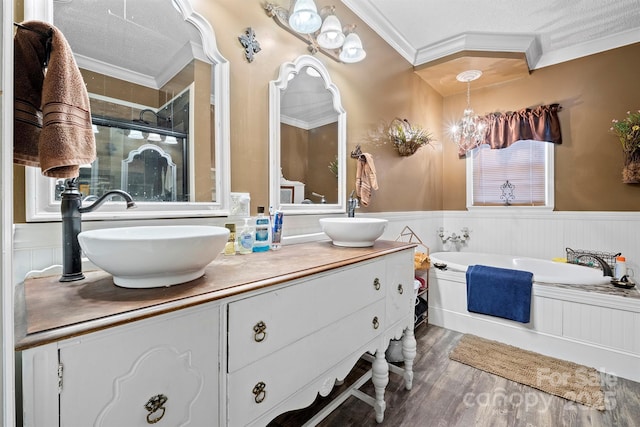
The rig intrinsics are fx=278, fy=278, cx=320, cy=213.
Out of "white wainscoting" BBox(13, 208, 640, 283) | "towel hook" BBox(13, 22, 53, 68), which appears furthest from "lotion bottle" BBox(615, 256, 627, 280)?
"towel hook" BBox(13, 22, 53, 68)

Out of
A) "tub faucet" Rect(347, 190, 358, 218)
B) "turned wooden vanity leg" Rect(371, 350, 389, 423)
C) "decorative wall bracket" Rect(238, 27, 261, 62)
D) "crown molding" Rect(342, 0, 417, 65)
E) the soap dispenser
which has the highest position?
"crown molding" Rect(342, 0, 417, 65)

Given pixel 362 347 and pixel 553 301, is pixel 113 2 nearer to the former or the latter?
pixel 362 347

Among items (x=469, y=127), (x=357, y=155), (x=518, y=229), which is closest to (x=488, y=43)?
(x=469, y=127)

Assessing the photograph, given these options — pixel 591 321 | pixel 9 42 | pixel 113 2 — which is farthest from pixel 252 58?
pixel 591 321

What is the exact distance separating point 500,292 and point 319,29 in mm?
2442

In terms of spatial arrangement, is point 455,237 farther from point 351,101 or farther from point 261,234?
point 261,234

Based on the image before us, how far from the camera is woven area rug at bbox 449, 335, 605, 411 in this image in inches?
66.5

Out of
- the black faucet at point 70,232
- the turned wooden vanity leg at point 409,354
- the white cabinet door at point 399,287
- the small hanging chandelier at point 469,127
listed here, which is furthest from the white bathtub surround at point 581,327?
the black faucet at point 70,232

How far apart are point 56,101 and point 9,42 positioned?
0.35 m

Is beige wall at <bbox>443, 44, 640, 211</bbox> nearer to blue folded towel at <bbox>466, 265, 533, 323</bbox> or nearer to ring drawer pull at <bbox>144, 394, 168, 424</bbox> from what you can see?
blue folded towel at <bbox>466, 265, 533, 323</bbox>

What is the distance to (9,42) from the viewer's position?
0.40m

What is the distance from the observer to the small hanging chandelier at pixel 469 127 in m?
3.14

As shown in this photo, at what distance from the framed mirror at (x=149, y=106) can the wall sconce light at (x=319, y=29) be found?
55 cm

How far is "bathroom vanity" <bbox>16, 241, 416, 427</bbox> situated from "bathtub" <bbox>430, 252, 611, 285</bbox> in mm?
1852
